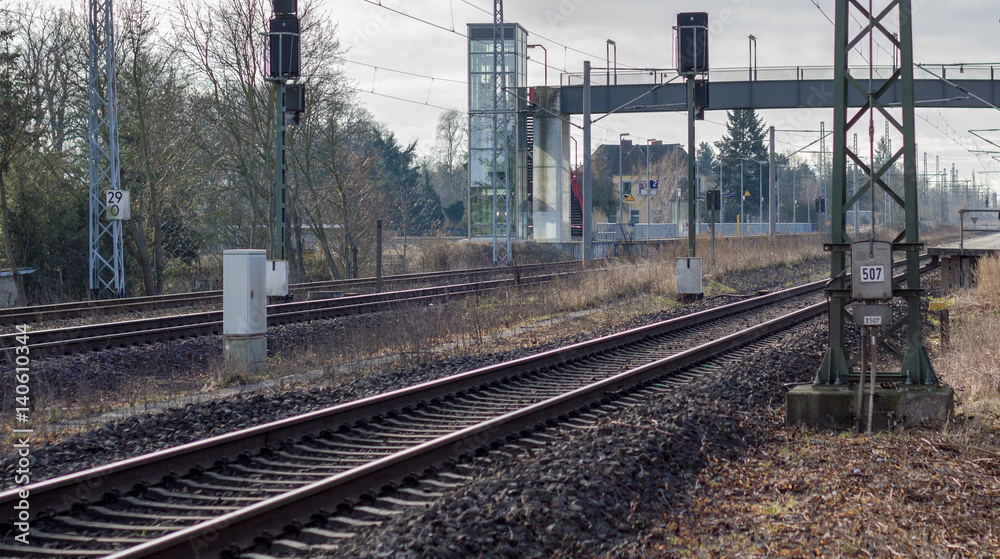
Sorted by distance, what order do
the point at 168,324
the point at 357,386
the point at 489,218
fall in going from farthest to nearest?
the point at 489,218
the point at 168,324
the point at 357,386

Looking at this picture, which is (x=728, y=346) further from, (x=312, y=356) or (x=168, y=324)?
(x=168, y=324)

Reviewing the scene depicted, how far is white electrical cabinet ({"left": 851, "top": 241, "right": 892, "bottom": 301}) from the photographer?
7453 millimetres

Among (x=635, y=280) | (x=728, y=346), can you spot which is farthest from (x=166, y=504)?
(x=635, y=280)

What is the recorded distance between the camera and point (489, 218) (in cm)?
4909

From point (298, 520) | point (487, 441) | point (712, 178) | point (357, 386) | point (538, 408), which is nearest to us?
point (298, 520)

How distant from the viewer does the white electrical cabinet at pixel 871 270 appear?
7453 millimetres

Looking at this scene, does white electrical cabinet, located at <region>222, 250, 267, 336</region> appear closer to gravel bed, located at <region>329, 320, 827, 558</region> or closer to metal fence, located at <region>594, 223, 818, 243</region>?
Result: gravel bed, located at <region>329, 320, 827, 558</region>

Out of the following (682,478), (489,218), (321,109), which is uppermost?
(321,109)

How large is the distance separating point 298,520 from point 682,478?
282 centimetres

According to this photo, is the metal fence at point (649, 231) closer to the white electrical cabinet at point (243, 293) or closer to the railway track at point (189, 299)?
the railway track at point (189, 299)

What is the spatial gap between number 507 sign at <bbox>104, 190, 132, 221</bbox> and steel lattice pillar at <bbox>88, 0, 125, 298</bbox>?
0.33 m

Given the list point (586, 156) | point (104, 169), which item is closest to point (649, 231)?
point (586, 156)

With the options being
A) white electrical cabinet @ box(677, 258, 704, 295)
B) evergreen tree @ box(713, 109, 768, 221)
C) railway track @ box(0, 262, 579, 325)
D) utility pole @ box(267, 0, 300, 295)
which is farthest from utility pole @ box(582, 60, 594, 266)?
evergreen tree @ box(713, 109, 768, 221)

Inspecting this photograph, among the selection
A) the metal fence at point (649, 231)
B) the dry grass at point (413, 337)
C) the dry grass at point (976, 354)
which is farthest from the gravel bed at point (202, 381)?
the metal fence at point (649, 231)
